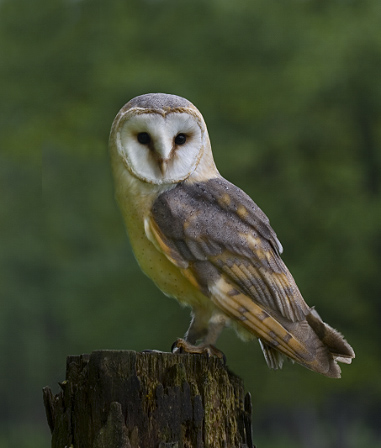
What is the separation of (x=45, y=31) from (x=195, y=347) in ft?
51.8

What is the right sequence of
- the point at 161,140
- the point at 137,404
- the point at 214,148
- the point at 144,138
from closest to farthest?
the point at 137,404
the point at 161,140
the point at 144,138
the point at 214,148

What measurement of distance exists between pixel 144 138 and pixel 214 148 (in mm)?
10604

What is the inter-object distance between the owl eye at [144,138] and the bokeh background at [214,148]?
8.94 m

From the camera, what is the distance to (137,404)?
10.9ft

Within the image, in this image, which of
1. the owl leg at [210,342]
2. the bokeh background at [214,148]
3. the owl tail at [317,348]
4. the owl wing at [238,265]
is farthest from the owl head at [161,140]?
the bokeh background at [214,148]

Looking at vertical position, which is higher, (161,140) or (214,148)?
(214,148)

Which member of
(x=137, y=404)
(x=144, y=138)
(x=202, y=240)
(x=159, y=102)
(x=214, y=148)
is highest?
(x=214, y=148)

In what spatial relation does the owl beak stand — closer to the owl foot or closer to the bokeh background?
the owl foot

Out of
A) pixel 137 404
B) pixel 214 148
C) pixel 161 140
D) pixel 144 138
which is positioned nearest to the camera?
pixel 137 404

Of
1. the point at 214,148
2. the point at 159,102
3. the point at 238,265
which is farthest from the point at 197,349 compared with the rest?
the point at 214,148

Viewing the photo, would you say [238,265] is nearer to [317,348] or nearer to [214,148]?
[317,348]

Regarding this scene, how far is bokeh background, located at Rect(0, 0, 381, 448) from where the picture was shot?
1373 cm

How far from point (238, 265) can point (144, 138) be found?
2.53 ft

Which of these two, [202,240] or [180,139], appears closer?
[202,240]
